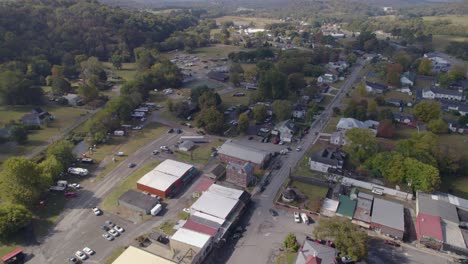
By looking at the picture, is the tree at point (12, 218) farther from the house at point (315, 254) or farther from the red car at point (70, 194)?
the house at point (315, 254)

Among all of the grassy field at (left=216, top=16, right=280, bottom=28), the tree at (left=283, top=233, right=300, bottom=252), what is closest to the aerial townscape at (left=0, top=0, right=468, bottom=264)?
the tree at (left=283, top=233, right=300, bottom=252)

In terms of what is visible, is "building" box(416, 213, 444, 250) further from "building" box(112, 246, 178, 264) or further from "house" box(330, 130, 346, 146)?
"building" box(112, 246, 178, 264)

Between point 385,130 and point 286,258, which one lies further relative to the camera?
point 385,130

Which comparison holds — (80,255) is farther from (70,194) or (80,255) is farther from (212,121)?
(212,121)

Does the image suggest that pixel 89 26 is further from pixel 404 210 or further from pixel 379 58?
pixel 404 210

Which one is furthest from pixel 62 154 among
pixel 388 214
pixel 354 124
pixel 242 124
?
pixel 354 124

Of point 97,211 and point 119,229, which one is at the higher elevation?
point 97,211

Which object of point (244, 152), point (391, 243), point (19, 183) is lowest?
point (391, 243)
